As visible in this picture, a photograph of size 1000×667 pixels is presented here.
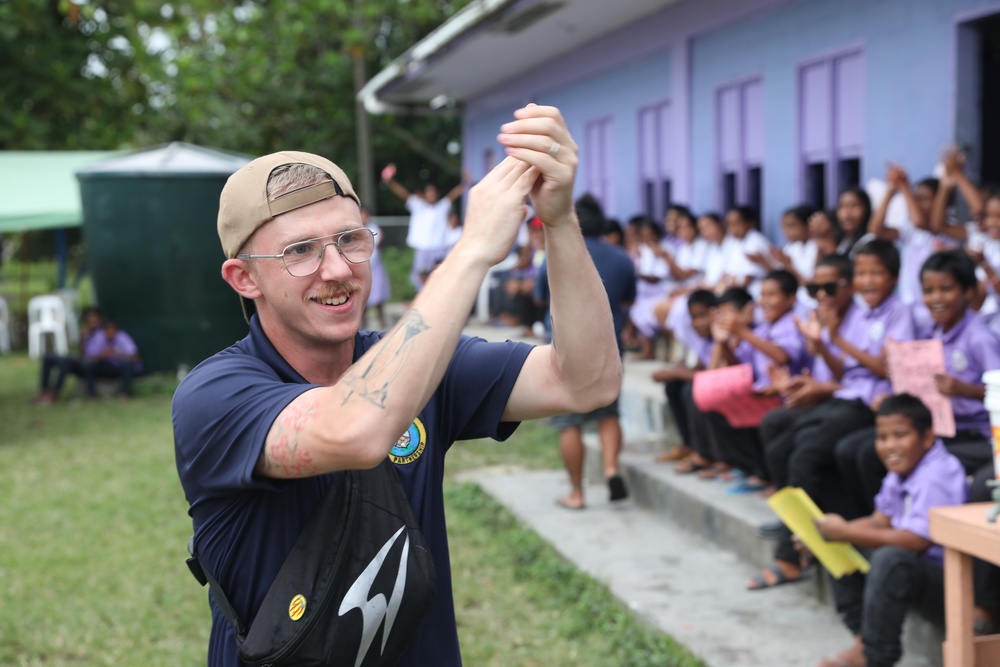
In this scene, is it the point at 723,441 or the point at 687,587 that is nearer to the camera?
the point at 687,587

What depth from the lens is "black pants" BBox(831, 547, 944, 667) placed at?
3717 mm

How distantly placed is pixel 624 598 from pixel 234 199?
11.6ft

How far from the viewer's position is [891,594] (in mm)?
3717

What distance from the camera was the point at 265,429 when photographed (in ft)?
5.35

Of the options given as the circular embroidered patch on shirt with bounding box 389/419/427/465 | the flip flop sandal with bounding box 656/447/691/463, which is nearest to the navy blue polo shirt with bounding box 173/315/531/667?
the circular embroidered patch on shirt with bounding box 389/419/427/465

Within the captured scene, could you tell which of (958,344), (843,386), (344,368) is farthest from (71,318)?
(344,368)

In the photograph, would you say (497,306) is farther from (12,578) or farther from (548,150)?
(548,150)

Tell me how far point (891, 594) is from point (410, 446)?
7.91ft

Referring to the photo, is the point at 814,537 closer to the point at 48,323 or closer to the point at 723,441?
the point at 723,441

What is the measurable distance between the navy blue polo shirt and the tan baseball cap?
21cm

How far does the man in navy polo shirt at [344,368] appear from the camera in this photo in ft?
5.16

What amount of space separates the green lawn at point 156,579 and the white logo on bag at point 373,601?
2681 millimetres

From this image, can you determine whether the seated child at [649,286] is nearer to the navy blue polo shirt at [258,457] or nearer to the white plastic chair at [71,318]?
the navy blue polo shirt at [258,457]

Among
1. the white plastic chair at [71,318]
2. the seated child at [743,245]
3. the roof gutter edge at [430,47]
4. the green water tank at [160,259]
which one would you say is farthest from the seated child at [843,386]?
the white plastic chair at [71,318]
